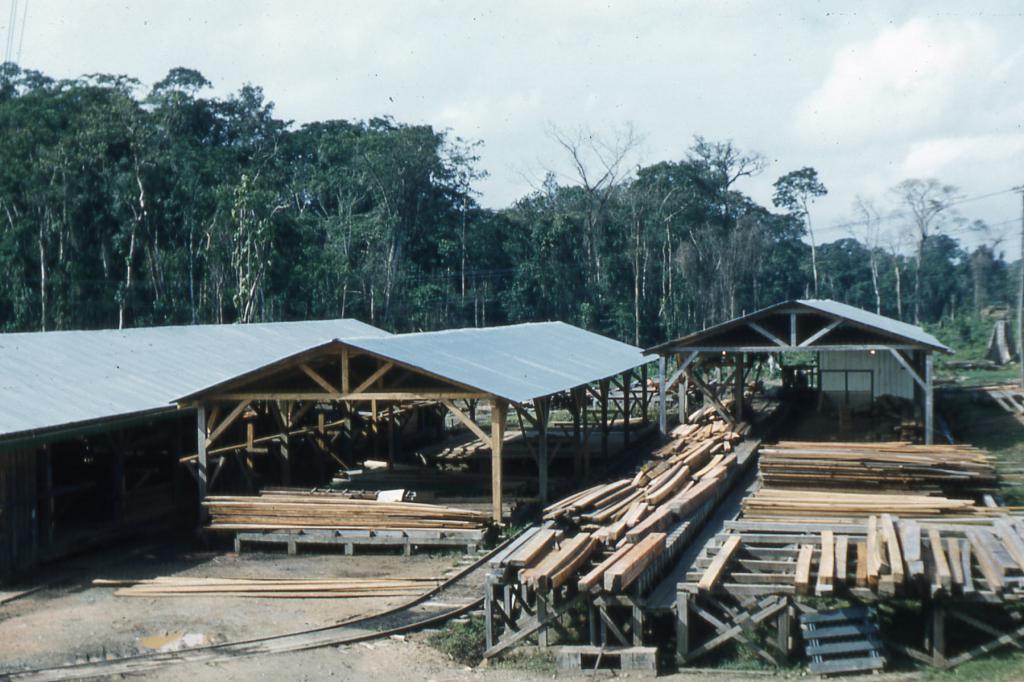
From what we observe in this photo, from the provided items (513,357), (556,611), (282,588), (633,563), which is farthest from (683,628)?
(513,357)

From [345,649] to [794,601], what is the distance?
210 inches

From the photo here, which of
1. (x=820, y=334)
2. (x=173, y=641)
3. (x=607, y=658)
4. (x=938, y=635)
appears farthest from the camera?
(x=820, y=334)

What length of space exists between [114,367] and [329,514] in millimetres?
6404

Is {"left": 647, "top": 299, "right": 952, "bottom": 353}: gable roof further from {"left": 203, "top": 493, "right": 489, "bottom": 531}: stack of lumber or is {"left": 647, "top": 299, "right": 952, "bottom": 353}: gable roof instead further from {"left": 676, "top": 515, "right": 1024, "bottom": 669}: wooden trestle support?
{"left": 676, "top": 515, "right": 1024, "bottom": 669}: wooden trestle support

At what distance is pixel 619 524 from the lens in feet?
45.9

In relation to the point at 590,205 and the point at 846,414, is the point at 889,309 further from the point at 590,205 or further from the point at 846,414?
the point at 846,414

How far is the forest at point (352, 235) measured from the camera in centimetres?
4434

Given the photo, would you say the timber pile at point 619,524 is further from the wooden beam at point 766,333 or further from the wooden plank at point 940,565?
the wooden plank at point 940,565

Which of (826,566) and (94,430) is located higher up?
(94,430)

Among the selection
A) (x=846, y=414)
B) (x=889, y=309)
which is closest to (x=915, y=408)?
(x=846, y=414)

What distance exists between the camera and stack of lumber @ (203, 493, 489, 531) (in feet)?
54.4

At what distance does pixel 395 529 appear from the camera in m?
16.5

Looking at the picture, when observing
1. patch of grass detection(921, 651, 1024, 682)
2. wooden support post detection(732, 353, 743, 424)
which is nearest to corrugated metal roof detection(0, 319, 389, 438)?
wooden support post detection(732, 353, 743, 424)

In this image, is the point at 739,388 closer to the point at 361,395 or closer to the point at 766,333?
the point at 766,333
